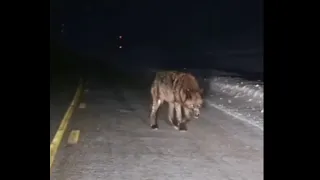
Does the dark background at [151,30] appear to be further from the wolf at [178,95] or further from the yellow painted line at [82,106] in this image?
the wolf at [178,95]

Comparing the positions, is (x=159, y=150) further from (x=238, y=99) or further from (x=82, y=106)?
(x=238, y=99)

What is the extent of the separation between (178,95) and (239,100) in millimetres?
6977

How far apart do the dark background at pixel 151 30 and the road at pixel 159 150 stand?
37491mm

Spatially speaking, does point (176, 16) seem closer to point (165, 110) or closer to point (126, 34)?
point (126, 34)

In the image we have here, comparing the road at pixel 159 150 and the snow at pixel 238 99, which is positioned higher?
the snow at pixel 238 99

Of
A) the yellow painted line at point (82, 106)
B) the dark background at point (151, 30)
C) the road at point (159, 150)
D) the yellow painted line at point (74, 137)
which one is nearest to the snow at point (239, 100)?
the road at point (159, 150)

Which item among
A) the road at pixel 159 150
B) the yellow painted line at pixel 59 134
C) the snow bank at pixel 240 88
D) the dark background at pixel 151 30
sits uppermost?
the dark background at pixel 151 30

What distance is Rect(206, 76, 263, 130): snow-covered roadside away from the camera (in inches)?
547

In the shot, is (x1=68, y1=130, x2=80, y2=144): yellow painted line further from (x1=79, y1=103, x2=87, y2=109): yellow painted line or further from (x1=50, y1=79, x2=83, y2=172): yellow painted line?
(x1=79, y1=103, x2=87, y2=109): yellow painted line

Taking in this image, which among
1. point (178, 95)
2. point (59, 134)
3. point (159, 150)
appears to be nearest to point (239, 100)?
point (178, 95)

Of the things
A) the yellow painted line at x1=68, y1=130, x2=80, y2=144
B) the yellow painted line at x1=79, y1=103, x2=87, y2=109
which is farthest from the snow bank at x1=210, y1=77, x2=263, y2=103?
the yellow painted line at x1=68, y1=130, x2=80, y2=144

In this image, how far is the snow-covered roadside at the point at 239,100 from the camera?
13893 millimetres
